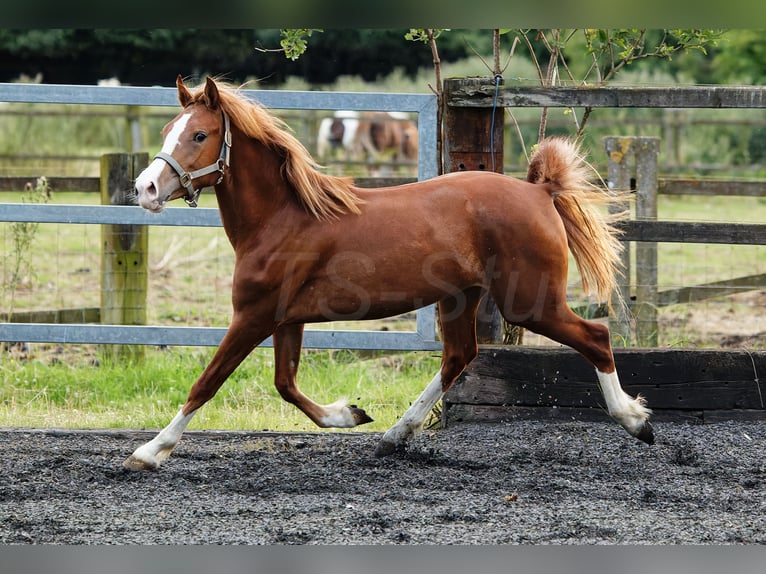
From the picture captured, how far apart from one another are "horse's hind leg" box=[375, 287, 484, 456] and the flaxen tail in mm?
526

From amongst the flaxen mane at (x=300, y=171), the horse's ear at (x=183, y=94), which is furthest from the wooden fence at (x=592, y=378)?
the horse's ear at (x=183, y=94)

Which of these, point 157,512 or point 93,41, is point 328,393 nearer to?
point 157,512

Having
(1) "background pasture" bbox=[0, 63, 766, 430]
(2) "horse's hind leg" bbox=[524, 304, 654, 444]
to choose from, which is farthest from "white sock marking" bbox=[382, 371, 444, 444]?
(1) "background pasture" bbox=[0, 63, 766, 430]

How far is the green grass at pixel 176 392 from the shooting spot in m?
5.79

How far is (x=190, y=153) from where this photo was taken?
428 centimetres

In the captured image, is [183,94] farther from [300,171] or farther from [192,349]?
[192,349]

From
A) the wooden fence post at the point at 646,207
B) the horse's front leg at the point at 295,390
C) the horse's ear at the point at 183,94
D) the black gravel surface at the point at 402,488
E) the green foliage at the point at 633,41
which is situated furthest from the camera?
the wooden fence post at the point at 646,207

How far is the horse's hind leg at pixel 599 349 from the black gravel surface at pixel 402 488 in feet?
0.64

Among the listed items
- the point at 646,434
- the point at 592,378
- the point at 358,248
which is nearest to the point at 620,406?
the point at 646,434

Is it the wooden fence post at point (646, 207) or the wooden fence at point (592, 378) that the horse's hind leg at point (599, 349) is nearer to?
the wooden fence at point (592, 378)

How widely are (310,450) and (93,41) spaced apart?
1120 cm

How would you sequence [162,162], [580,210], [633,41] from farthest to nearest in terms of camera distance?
[633,41]
[580,210]
[162,162]

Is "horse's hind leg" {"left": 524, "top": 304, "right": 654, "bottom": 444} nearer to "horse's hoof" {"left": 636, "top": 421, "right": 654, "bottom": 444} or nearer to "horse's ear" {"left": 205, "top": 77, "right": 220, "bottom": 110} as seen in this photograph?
"horse's hoof" {"left": 636, "top": 421, "right": 654, "bottom": 444}

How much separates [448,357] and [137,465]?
1556 millimetres
